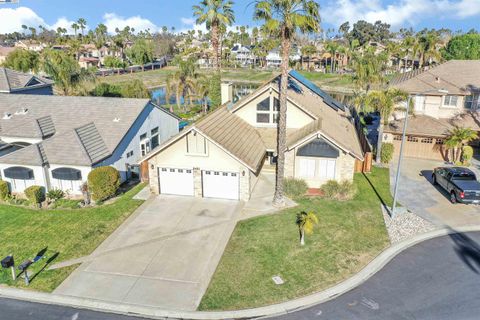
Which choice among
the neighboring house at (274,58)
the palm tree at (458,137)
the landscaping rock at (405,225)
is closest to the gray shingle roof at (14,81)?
the landscaping rock at (405,225)

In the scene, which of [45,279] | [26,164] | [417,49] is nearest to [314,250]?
[45,279]

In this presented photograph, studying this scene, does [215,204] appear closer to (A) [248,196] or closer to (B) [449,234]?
(A) [248,196]

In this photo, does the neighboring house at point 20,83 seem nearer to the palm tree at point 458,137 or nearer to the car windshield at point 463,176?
the car windshield at point 463,176

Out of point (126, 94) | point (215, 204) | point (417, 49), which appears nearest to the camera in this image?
point (215, 204)

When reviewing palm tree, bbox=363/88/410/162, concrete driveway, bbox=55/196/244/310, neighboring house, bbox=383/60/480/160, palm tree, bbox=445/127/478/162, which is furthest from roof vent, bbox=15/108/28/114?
palm tree, bbox=445/127/478/162

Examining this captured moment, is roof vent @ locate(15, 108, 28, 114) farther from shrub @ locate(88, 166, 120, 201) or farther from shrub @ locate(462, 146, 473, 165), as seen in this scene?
shrub @ locate(462, 146, 473, 165)

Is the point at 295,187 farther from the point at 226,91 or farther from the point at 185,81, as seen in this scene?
the point at 185,81

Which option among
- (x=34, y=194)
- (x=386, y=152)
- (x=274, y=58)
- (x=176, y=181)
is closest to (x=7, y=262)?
(x=34, y=194)
